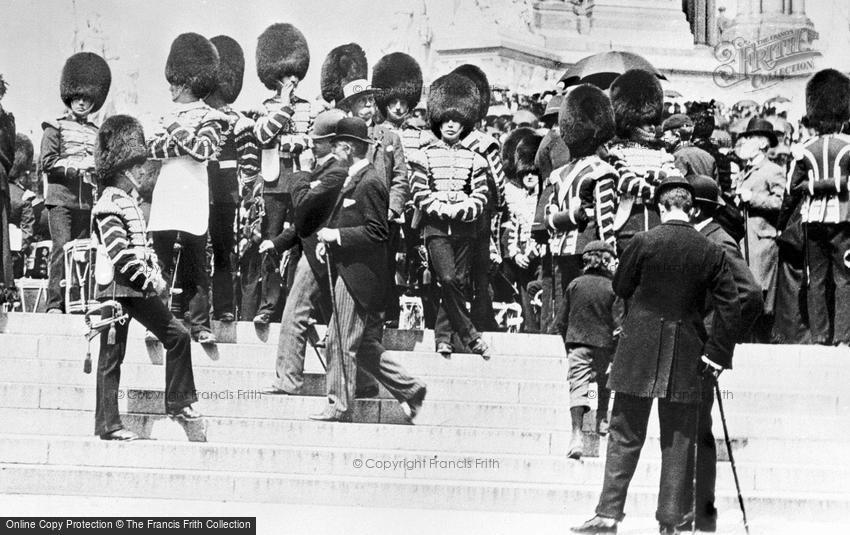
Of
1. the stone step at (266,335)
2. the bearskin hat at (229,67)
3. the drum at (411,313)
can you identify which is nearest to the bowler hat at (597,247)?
the stone step at (266,335)

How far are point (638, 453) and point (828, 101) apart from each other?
3.78 meters

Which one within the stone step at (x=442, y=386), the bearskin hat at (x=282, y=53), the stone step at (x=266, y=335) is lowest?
the stone step at (x=442, y=386)

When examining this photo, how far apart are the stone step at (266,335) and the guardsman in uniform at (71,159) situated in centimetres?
71

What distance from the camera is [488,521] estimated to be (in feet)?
30.1

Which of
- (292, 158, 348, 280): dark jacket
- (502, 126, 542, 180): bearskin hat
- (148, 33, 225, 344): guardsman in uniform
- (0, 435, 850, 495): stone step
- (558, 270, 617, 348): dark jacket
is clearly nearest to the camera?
(0, 435, 850, 495): stone step

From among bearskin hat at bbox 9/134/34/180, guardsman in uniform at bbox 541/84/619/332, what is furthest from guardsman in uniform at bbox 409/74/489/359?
bearskin hat at bbox 9/134/34/180

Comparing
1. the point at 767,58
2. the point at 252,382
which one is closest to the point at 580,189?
the point at 252,382

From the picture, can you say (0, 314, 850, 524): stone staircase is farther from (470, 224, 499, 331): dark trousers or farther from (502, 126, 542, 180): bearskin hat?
(502, 126, 542, 180): bearskin hat

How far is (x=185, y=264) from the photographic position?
1064 centimetres

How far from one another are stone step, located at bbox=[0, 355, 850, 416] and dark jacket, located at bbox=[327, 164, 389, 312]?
0.60 m

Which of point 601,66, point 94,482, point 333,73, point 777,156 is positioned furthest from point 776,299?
point 94,482

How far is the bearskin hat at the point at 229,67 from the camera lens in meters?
11.4

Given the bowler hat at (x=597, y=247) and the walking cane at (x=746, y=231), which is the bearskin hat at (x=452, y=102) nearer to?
the bowler hat at (x=597, y=247)

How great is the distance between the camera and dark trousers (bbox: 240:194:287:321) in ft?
35.8
